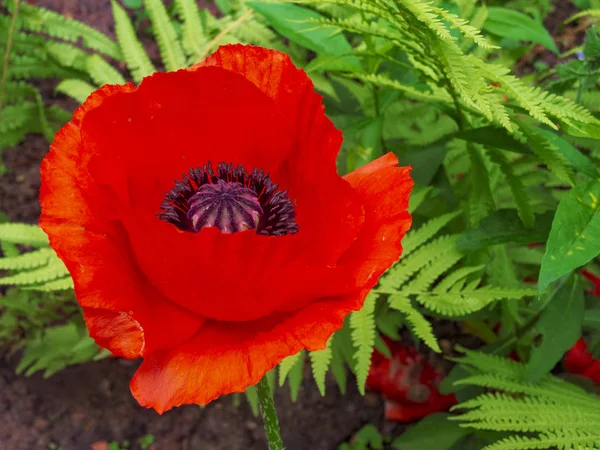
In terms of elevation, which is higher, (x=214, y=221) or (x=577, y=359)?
(x=214, y=221)

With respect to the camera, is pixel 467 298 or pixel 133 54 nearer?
pixel 467 298

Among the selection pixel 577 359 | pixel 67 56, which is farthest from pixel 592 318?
pixel 67 56

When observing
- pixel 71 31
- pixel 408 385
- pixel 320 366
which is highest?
pixel 71 31

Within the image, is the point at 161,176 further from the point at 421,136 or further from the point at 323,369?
the point at 421,136

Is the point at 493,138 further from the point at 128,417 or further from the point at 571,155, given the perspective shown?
the point at 128,417

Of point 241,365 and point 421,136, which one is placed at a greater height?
point 241,365

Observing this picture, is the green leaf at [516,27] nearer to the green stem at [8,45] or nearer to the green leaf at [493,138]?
the green leaf at [493,138]

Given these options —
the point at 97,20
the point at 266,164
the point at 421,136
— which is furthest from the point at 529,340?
the point at 97,20
